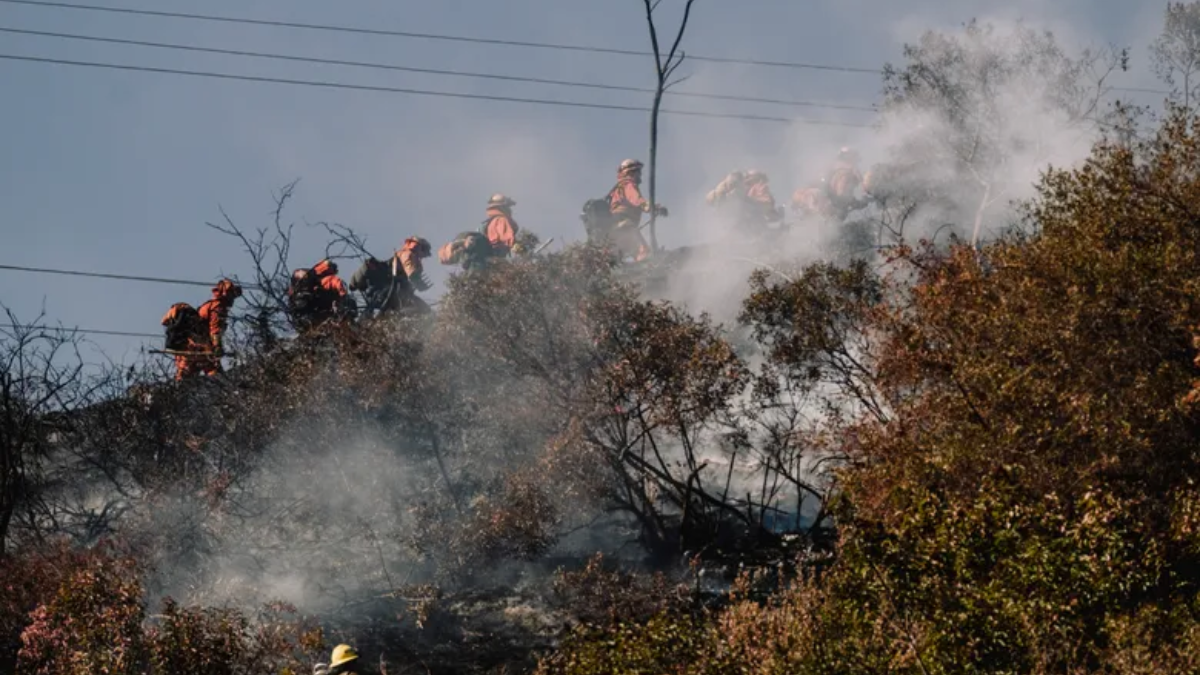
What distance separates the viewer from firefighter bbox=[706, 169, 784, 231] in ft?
130

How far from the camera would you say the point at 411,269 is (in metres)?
30.1

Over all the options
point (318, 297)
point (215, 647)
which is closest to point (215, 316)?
point (318, 297)

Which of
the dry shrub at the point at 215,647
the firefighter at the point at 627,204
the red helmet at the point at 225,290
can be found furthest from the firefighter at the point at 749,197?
the dry shrub at the point at 215,647

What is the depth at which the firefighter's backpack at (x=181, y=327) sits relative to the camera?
94.0ft

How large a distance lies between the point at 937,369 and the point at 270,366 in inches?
550

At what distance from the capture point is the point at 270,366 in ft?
91.9

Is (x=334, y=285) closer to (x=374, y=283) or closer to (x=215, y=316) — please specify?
(x=374, y=283)

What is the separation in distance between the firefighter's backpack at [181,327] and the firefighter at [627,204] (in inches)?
A: 454

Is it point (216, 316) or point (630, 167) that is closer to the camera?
point (216, 316)

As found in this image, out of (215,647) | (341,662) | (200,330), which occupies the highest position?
(200,330)

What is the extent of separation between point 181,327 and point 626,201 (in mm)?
12429

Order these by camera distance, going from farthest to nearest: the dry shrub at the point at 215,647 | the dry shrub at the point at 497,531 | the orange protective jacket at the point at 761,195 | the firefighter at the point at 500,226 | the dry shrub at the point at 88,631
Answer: the orange protective jacket at the point at 761,195, the firefighter at the point at 500,226, the dry shrub at the point at 497,531, the dry shrub at the point at 215,647, the dry shrub at the point at 88,631

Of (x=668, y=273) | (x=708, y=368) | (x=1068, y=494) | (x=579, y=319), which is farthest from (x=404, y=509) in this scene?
(x=1068, y=494)

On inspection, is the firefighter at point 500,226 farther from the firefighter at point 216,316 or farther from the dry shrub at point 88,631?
the dry shrub at point 88,631
